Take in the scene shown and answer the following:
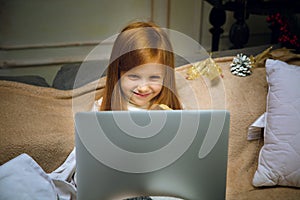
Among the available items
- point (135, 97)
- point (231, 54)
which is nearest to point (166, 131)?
point (135, 97)

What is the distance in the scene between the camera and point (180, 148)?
2.89ft

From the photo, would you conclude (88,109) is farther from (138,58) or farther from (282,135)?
(282,135)

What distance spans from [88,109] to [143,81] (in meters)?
0.36

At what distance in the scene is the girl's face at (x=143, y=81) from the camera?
1291mm

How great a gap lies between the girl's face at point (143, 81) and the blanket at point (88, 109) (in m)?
0.31

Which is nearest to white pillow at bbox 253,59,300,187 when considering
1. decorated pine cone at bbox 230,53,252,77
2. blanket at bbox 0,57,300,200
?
blanket at bbox 0,57,300,200

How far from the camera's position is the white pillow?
1.36 meters

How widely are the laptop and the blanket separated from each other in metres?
0.52

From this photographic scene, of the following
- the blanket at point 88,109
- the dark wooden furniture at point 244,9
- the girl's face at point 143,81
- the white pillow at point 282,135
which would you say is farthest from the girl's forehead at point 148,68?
the dark wooden furniture at point 244,9

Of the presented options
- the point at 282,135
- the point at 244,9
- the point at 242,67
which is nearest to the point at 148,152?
the point at 282,135

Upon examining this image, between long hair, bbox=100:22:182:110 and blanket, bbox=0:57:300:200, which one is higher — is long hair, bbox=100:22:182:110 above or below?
above

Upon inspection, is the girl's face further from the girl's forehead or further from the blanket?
the blanket

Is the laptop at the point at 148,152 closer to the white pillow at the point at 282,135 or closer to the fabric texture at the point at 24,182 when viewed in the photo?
the fabric texture at the point at 24,182

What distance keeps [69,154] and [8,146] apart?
213 millimetres
